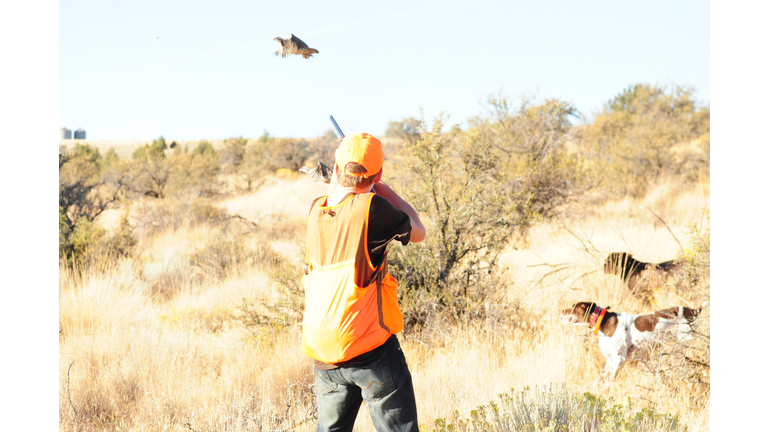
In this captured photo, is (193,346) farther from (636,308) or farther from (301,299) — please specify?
(636,308)

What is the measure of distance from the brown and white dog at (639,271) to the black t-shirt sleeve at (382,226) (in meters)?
4.23

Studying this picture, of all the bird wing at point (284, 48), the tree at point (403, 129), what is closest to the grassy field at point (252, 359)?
the bird wing at point (284, 48)

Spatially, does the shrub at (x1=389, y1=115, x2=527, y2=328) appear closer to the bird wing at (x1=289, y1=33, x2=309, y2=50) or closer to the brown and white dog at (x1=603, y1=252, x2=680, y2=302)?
the brown and white dog at (x1=603, y1=252, x2=680, y2=302)

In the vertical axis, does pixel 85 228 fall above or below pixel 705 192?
below

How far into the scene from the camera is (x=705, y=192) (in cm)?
1230

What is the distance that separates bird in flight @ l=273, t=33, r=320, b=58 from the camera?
2680 millimetres

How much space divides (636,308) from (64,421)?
523 cm

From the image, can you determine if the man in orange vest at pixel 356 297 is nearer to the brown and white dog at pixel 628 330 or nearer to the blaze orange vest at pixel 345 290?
the blaze orange vest at pixel 345 290

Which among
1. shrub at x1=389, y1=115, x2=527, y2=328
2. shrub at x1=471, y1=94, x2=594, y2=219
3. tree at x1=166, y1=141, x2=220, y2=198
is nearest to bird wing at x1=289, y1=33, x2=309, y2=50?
shrub at x1=389, y1=115, x2=527, y2=328

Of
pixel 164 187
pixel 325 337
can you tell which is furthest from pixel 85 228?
pixel 164 187

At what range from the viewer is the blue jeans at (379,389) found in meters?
2.14

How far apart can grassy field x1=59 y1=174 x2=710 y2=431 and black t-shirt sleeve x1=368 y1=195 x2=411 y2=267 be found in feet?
5.24

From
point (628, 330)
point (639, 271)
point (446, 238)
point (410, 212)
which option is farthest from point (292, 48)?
point (639, 271)

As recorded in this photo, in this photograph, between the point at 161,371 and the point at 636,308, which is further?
the point at 636,308
